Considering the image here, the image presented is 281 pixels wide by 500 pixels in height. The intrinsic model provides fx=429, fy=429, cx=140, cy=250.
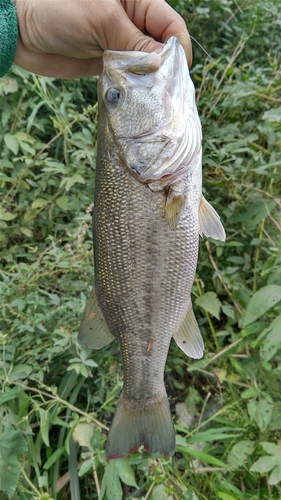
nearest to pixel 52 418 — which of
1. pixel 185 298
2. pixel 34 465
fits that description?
pixel 34 465

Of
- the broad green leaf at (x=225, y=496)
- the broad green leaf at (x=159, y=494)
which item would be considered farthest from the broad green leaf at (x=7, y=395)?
the broad green leaf at (x=225, y=496)

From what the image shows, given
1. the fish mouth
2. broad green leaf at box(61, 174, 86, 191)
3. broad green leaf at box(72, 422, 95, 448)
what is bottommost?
broad green leaf at box(72, 422, 95, 448)

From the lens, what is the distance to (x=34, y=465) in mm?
1997

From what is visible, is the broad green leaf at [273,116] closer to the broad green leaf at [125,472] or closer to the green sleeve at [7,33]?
the green sleeve at [7,33]

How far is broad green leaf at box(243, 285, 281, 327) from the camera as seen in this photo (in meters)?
1.86

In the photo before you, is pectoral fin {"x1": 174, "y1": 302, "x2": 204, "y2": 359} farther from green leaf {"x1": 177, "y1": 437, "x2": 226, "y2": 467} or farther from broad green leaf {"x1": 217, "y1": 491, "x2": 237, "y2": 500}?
broad green leaf {"x1": 217, "y1": 491, "x2": 237, "y2": 500}

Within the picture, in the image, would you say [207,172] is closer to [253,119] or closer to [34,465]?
[253,119]

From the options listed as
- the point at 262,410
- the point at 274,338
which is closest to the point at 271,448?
the point at 262,410

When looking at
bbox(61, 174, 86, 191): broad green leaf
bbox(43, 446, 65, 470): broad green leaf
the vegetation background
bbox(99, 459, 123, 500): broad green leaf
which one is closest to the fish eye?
the vegetation background

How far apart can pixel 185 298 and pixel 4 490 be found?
1066 mm

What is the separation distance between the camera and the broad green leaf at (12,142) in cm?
249

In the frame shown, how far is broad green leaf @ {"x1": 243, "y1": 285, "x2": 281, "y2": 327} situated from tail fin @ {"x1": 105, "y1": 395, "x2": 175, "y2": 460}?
576 mm

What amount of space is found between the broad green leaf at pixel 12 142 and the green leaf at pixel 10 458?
4.97 ft

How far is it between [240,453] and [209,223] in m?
1.21
